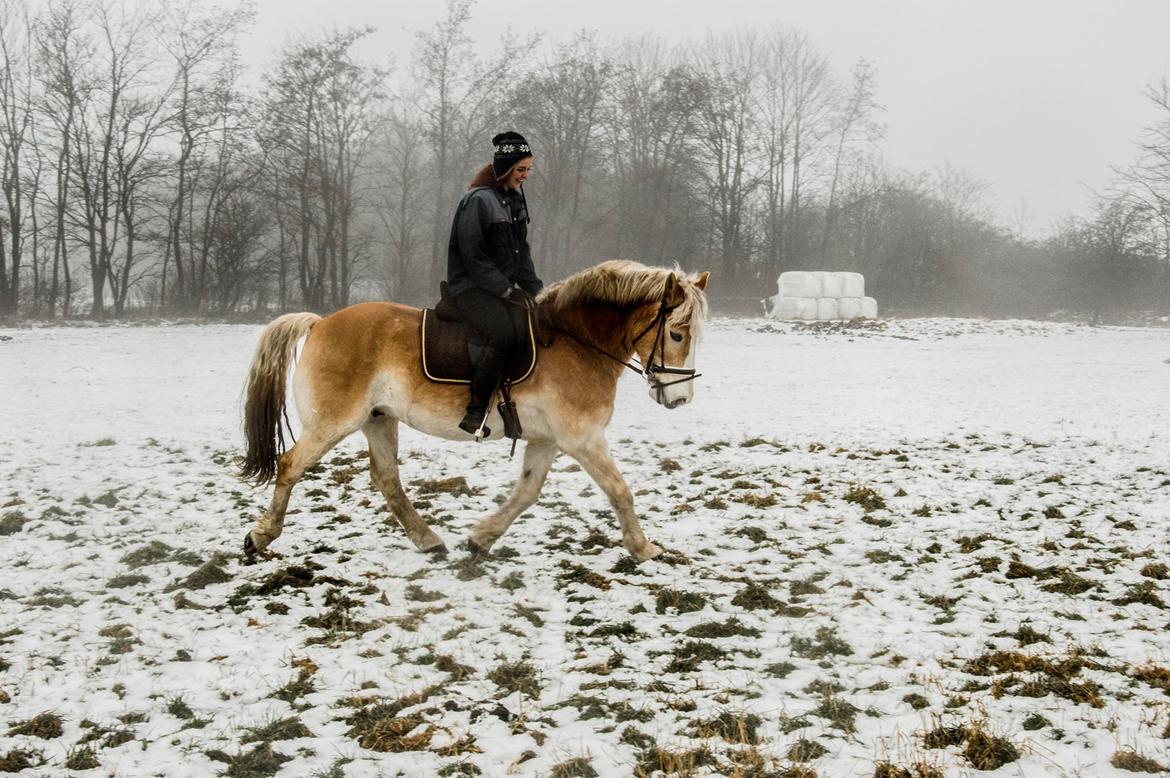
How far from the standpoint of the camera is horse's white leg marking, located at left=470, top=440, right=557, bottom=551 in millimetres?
6230

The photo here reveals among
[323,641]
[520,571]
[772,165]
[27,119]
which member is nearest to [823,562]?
[520,571]

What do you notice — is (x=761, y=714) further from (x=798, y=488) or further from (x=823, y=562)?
(x=798, y=488)

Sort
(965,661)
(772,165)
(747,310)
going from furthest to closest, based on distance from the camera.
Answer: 1. (772,165)
2. (747,310)
3. (965,661)

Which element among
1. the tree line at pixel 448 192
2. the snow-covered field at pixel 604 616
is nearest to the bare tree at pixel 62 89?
the tree line at pixel 448 192

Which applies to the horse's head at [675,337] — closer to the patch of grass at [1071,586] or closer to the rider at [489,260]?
the rider at [489,260]

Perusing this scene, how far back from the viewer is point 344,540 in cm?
666

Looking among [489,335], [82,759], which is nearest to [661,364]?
[489,335]

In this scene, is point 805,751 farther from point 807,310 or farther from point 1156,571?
point 807,310

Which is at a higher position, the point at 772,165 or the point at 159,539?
the point at 772,165

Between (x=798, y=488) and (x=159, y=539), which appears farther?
(x=798, y=488)

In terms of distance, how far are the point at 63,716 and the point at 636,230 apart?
43.4 metres

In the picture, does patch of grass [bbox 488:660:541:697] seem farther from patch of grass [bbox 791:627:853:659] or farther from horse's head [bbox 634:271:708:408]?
horse's head [bbox 634:271:708:408]

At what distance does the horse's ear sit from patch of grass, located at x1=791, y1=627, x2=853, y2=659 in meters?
2.32

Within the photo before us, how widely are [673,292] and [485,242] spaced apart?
52.5 inches
